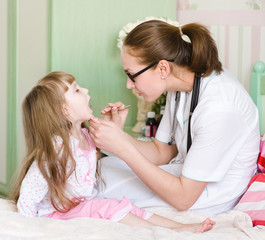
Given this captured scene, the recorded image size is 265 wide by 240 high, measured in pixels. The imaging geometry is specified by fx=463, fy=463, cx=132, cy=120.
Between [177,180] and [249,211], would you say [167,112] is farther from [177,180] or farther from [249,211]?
[249,211]

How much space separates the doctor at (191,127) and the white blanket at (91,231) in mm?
238

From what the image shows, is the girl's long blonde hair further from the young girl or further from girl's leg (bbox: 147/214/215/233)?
girl's leg (bbox: 147/214/215/233)

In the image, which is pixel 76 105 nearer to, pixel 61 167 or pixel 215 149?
pixel 61 167

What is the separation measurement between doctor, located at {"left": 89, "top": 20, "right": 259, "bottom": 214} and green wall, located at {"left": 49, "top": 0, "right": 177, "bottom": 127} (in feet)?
2.69

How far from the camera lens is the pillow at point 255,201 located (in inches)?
64.2

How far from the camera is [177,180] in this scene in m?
1.72

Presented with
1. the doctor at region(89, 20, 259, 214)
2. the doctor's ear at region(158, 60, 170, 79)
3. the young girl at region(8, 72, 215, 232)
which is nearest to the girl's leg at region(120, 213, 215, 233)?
the young girl at region(8, 72, 215, 232)

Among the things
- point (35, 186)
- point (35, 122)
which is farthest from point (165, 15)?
point (35, 186)

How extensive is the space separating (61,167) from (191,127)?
1.71 ft

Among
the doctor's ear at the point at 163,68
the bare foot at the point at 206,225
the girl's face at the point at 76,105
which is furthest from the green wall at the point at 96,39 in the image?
the bare foot at the point at 206,225

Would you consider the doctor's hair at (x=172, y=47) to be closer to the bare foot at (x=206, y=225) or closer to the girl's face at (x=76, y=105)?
the girl's face at (x=76, y=105)

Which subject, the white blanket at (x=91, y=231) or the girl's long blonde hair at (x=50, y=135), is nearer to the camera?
the white blanket at (x=91, y=231)

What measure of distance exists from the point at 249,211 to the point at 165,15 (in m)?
1.66

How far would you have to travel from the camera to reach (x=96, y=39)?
2771mm
